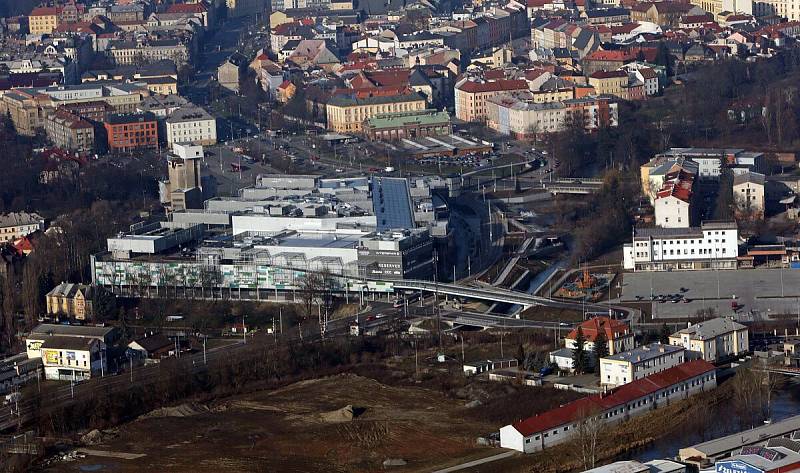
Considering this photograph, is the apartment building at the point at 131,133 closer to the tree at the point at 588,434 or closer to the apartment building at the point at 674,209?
the apartment building at the point at 674,209

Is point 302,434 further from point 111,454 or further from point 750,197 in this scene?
point 750,197

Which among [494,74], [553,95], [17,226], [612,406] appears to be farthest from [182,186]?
[612,406]

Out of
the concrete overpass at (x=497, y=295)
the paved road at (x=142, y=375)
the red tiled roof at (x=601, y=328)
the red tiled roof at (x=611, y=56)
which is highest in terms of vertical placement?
the red tiled roof at (x=611, y=56)

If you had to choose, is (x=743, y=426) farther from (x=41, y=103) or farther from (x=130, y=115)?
(x=41, y=103)

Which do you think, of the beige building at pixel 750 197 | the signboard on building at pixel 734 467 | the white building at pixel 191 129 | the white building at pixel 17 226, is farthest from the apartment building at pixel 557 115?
the signboard on building at pixel 734 467

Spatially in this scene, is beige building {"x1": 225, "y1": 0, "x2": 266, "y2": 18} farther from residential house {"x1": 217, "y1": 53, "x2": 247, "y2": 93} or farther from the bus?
the bus

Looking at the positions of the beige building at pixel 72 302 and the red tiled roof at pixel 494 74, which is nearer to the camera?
the beige building at pixel 72 302

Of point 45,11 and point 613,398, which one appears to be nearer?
point 613,398
